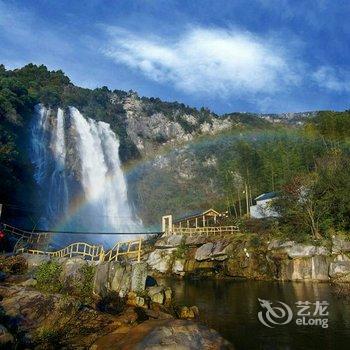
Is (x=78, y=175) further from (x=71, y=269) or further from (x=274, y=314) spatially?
(x=274, y=314)

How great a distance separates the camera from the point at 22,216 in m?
46.8

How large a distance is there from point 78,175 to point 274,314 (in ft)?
176

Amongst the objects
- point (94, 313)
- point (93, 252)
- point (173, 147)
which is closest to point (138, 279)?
point (94, 313)

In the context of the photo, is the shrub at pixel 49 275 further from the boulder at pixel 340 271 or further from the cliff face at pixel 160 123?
the cliff face at pixel 160 123

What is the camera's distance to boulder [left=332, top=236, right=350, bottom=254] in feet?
99.8

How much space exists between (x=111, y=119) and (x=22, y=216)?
53.8m

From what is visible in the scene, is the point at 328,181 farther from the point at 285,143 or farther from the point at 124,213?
the point at 124,213

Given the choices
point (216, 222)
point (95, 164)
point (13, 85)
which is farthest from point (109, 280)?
point (95, 164)

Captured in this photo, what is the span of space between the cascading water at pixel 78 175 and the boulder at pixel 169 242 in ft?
62.3

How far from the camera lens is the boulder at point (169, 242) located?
1677 inches

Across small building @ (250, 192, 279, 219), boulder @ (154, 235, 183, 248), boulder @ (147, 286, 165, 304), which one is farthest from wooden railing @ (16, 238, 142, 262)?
small building @ (250, 192, 279, 219)

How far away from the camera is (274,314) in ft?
59.2

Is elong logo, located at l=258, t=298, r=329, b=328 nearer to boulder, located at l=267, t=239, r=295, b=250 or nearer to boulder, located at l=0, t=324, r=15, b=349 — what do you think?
boulder, located at l=0, t=324, r=15, b=349

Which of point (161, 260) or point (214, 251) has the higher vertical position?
point (214, 251)
